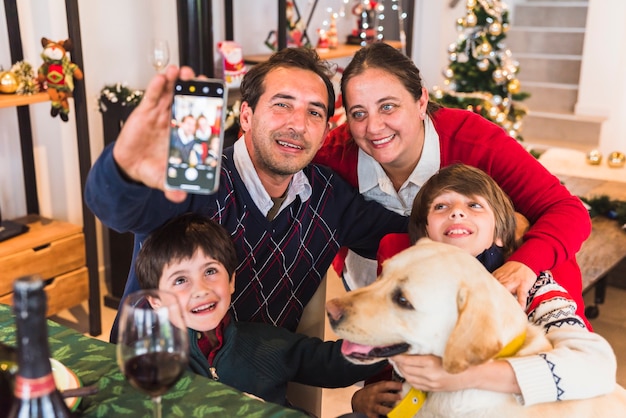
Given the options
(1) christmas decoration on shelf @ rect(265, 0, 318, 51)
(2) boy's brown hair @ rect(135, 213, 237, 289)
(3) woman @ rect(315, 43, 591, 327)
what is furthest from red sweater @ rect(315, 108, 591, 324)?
(1) christmas decoration on shelf @ rect(265, 0, 318, 51)

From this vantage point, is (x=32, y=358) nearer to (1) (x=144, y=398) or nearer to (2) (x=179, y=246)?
(1) (x=144, y=398)

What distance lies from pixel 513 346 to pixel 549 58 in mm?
5526

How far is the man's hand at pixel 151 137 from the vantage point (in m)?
1.10

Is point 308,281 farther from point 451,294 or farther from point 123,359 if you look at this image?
point 123,359

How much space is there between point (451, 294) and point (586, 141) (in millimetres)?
5133

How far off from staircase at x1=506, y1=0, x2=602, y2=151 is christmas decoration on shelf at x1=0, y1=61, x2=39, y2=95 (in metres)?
4.38

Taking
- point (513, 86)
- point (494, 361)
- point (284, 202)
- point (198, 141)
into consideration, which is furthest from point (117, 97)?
point (513, 86)

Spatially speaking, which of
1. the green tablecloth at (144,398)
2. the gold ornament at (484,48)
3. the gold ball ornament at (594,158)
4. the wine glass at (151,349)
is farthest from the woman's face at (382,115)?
Answer: the gold ball ornament at (594,158)

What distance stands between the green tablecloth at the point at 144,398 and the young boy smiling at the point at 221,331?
0.57 ft

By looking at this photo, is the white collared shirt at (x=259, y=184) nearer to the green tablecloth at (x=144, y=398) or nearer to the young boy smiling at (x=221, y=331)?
the young boy smiling at (x=221, y=331)

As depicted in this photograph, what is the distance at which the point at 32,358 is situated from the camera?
2.77 ft

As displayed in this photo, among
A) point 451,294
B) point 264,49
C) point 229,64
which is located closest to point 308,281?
point 451,294

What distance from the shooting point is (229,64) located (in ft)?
11.3

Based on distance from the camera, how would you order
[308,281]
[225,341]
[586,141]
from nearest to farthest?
1. [225,341]
2. [308,281]
3. [586,141]
